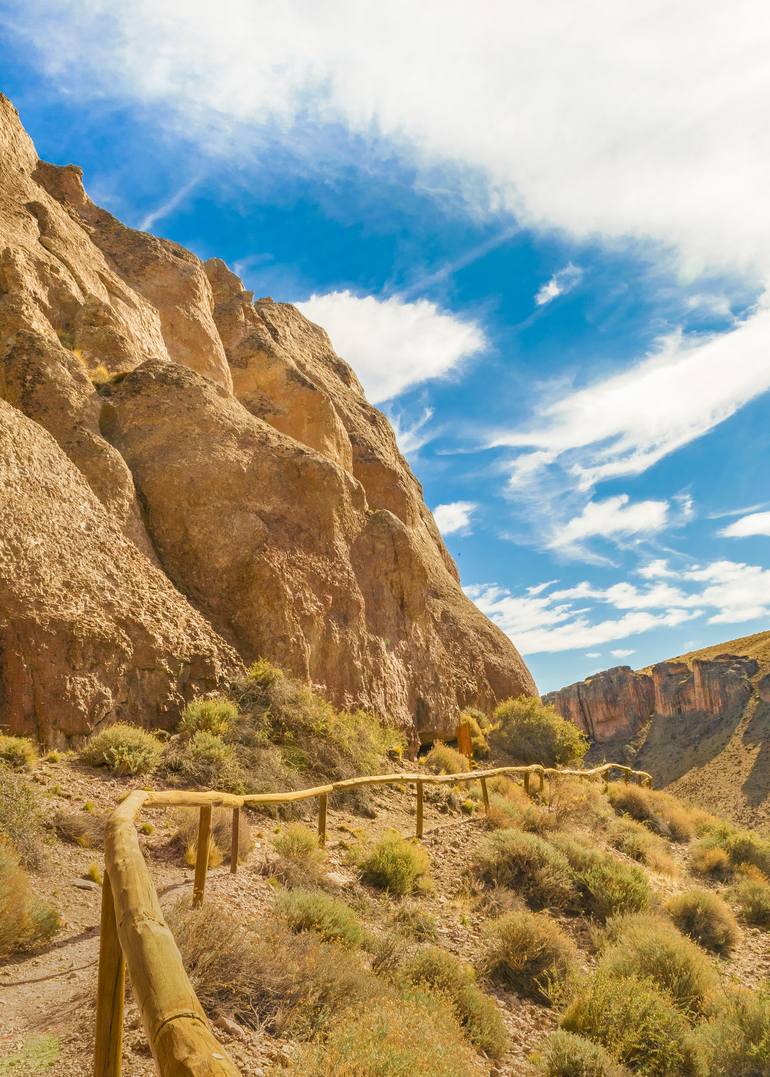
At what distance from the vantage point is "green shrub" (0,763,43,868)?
6688mm

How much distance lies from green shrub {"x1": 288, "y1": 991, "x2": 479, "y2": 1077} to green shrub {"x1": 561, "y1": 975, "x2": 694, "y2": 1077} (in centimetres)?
171

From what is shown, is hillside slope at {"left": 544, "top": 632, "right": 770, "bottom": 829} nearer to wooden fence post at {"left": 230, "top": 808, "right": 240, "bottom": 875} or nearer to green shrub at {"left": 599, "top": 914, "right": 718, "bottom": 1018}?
green shrub at {"left": 599, "top": 914, "right": 718, "bottom": 1018}

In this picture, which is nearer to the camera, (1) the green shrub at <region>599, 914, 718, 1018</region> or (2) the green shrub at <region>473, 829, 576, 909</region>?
(1) the green shrub at <region>599, 914, 718, 1018</region>

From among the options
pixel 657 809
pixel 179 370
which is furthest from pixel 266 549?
pixel 657 809

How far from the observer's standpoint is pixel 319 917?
6.18m

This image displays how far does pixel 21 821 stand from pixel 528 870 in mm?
6847

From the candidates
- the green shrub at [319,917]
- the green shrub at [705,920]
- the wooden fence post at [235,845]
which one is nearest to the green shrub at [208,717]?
the wooden fence post at [235,845]

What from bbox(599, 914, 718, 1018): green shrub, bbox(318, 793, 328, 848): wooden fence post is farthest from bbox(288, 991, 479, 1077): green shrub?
bbox(318, 793, 328, 848): wooden fence post

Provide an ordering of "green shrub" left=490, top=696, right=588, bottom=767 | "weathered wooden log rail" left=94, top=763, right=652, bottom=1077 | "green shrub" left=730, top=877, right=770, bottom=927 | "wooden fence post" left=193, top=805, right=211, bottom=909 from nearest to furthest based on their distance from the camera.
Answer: "weathered wooden log rail" left=94, top=763, right=652, bottom=1077
"wooden fence post" left=193, top=805, right=211, bottom=909
"green shrub" left=730, top=877, right=770, bottom=927
"green shrub" left=490, top=696, right=588, bottom=767

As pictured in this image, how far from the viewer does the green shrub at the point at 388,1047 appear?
374 cm

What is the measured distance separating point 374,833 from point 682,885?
21.8 ft

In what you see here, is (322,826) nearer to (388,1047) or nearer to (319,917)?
(319,917)

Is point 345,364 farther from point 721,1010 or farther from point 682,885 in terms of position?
point 721,1010

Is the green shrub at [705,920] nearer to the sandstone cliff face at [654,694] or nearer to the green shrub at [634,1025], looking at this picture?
the green shrub at [634,1025]
